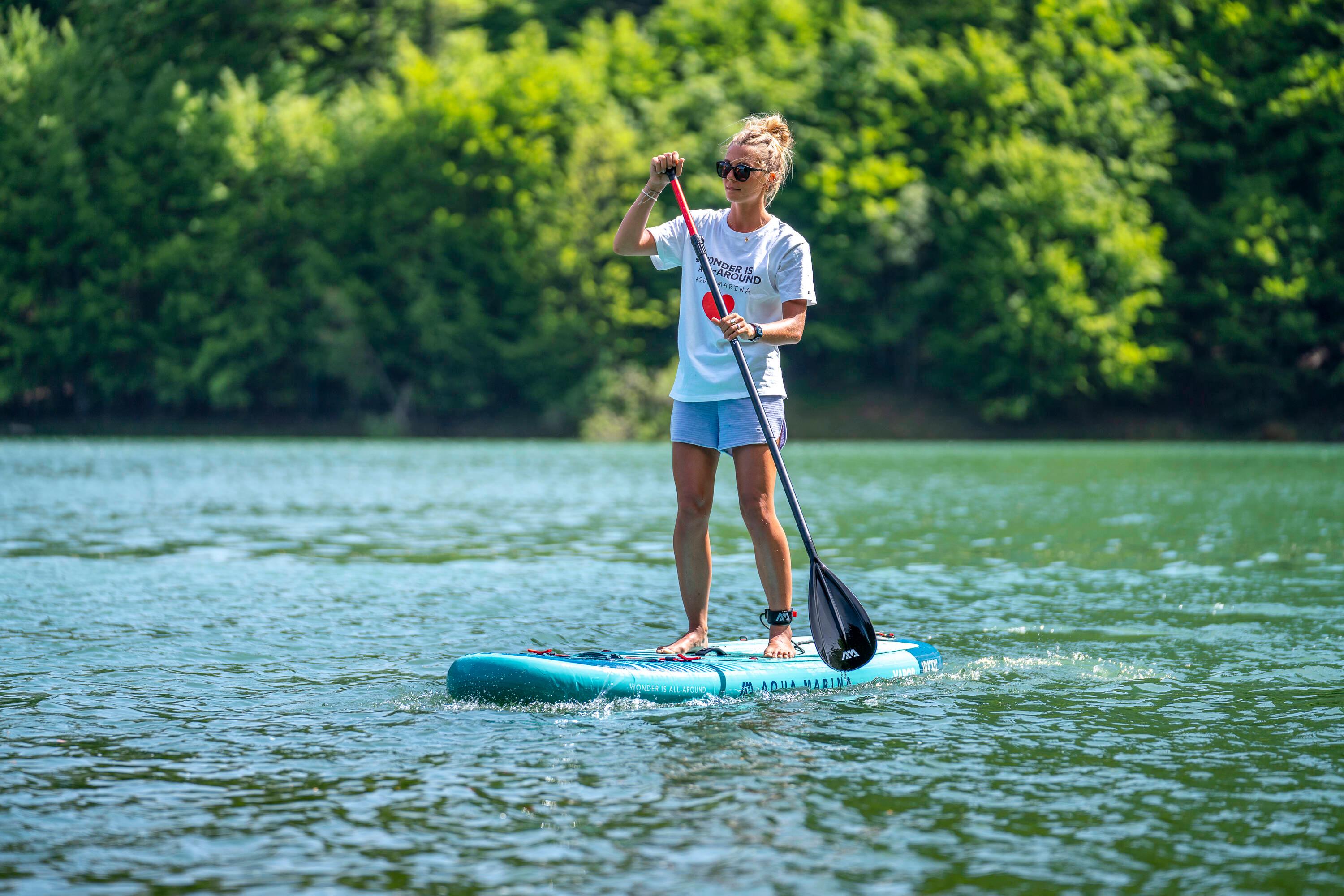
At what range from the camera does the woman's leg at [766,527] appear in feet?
22.4

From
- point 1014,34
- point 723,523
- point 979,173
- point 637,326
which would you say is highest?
point 1014,34

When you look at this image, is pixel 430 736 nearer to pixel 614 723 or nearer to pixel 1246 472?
pixel 614 723

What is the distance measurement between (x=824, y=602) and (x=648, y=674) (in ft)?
3.21

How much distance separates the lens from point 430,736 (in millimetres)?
5504

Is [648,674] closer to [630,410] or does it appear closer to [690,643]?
[690,643]

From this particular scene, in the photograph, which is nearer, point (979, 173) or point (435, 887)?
point (435, 887)

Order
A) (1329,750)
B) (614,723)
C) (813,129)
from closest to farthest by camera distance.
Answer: (1329,750) → (614,723) → (813,129)

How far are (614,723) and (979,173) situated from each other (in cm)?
4484

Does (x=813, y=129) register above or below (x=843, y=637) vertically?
above

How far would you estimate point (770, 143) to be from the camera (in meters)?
6.96

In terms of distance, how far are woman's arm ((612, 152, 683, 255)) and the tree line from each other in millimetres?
39743

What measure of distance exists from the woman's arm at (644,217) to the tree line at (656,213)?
39743 millimetres

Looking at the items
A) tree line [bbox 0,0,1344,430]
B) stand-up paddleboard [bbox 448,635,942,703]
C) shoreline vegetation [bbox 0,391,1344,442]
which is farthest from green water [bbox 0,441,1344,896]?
tree line [bbox 0,0,1344,430]

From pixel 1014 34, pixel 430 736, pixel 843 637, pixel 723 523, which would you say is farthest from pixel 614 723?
pixel 1014 34
